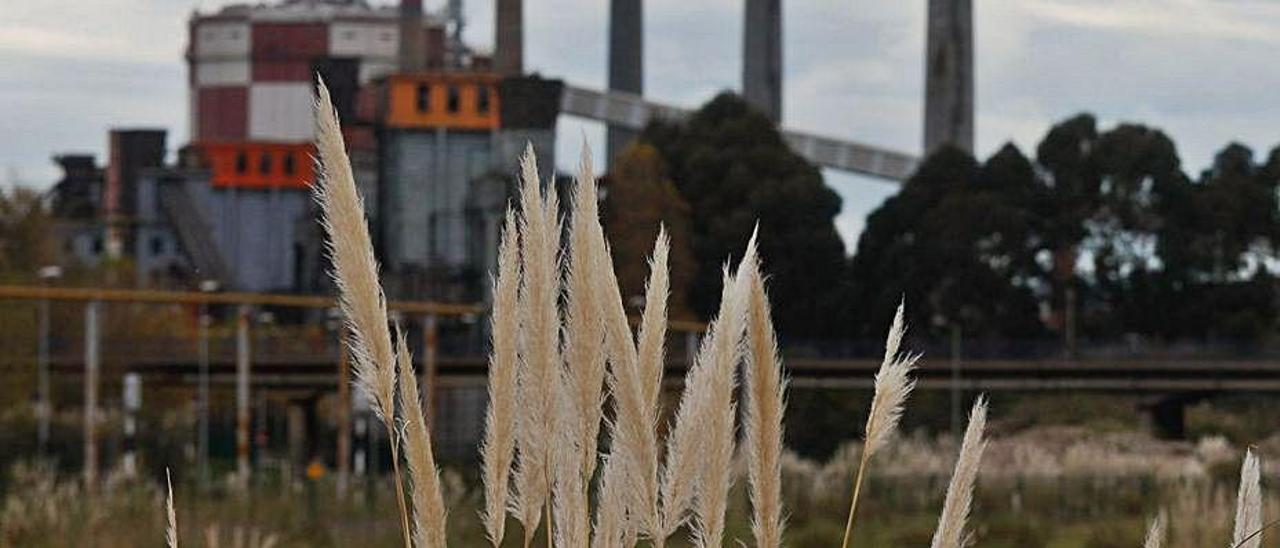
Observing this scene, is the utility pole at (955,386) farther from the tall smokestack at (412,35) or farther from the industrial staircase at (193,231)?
the tall smokestack at (412,35)

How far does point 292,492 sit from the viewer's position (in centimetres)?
3403

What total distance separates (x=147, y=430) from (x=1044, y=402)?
65.4ft

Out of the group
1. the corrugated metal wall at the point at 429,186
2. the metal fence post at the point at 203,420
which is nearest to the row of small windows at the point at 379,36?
the corrugated metal wall at the point at 429,186

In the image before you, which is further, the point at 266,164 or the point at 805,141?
the point at 266,164

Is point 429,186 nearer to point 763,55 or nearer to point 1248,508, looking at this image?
point 763,55

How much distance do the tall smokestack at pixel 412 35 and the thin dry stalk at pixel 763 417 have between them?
93747 mm

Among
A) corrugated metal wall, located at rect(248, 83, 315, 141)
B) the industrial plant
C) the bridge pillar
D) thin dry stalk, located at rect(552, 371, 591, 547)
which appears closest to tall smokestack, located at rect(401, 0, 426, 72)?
the industrial plant

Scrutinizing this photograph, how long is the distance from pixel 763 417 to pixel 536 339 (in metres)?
0.33

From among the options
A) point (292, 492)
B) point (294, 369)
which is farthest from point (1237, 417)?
point (292, 492)

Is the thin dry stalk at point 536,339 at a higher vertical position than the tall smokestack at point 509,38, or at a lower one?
lower

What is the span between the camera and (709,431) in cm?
432

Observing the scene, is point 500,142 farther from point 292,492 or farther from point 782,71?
point 292,492

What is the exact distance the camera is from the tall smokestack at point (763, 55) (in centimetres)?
8375

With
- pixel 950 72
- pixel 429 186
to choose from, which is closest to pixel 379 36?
pixel 429 186
